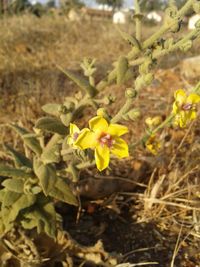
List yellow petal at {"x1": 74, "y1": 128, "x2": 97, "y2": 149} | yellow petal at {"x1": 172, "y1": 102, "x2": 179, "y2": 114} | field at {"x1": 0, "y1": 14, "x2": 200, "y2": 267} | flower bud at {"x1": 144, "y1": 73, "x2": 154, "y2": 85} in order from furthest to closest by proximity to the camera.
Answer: field at {"x1": 0, "y1": 14, "x2": 200, "y2": 267}
yellow petal at {"x1": 172, "y1": 102, "x2": 179, "y2": 114}
flower bud at {"x1": 144, "y1": 73, "x2": 154, "y2": 85}
yellow petal at {"x1": 74, "y1": 128, "x2": 97, "y2": 149}

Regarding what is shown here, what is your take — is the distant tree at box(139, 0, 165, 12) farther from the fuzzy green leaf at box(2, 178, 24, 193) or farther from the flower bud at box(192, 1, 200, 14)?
the fuzzy green leaf at box(2, 178, 24, 193)

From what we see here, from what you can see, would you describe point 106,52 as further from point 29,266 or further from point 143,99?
Answer: point 29,266

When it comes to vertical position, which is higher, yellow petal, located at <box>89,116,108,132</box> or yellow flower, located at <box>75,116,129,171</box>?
yellow petal, located at <box>89,116,108,132</box>

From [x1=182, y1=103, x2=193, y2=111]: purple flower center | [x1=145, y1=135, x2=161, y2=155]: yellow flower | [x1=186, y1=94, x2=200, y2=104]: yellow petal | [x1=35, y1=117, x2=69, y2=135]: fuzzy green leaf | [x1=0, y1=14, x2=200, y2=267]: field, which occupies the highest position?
[x1=186, y1=94, x2=200, y2=104]: yellow petal

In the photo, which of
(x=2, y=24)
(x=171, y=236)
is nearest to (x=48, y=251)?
(x=171, y=236)

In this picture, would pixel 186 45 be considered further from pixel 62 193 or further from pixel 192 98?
pixel 62 193

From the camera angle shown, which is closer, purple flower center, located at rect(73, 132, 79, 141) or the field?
purple flower center, located at rect(73, 132, 79, 141)

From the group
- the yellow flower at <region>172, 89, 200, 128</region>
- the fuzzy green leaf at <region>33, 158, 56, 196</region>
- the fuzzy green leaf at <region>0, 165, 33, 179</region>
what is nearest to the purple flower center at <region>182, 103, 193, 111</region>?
the yellow flower at <region>172, 89, 200, 128</region>

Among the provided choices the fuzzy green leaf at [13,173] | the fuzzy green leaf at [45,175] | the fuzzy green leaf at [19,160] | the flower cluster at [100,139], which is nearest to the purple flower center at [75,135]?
the flower cluster at [100,139]
